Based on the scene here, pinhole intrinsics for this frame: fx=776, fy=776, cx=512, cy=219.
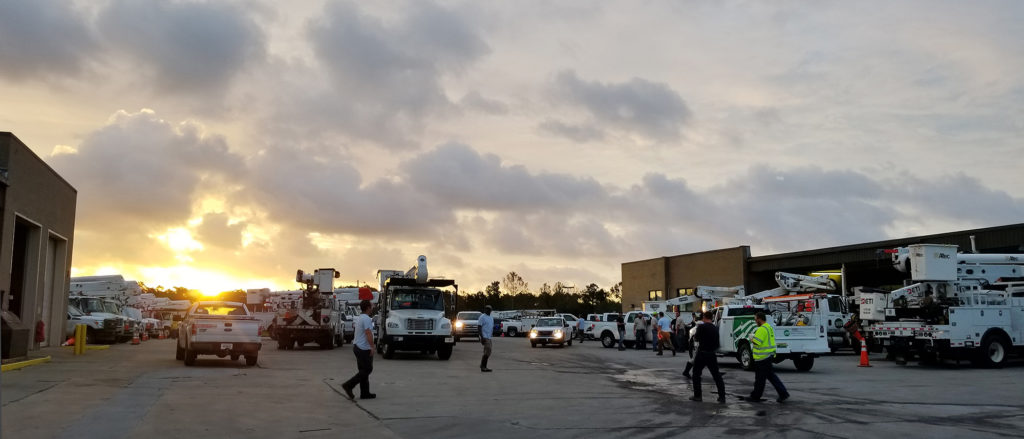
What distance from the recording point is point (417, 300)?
1046 inches

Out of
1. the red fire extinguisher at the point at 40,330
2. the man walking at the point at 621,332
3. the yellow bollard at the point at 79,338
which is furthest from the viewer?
the man walking at the point at 621,332

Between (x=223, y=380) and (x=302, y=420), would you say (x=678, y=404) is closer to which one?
(x=302, y=420)

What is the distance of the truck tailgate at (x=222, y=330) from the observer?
20438mm

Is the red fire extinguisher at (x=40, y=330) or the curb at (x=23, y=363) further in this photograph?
the red fire extinguisher at (x=40, y=330)

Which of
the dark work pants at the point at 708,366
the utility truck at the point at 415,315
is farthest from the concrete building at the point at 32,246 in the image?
the dark work pants at the point at 708,366

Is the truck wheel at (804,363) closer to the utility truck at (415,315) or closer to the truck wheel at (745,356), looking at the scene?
the truck wheel at (745,356)

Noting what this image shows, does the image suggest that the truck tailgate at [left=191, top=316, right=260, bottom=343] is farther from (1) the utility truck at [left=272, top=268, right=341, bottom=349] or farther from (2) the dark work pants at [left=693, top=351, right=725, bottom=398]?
(2) the dark work pants at [left=693, top=351, right=725, bottom=398]

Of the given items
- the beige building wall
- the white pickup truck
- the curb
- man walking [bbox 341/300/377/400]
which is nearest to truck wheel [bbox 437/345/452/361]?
the white pickup truck

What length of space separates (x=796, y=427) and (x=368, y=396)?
23.9 ft

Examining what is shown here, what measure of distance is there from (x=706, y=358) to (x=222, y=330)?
42.3 feet

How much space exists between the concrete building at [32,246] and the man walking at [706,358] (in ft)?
54.9

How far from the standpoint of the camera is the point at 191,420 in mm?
10938

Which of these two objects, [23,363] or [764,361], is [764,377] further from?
[23,363]

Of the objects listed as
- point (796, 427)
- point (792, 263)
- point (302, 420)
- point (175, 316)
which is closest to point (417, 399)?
point (302, 420)
